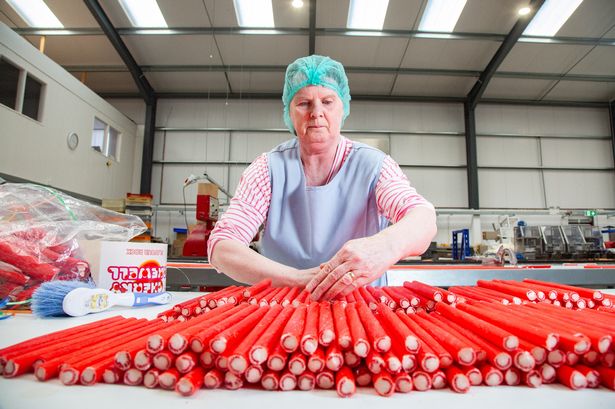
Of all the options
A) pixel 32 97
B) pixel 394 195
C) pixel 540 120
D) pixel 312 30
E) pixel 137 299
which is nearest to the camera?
pixel 137 299

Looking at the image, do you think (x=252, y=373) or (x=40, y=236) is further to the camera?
(x=40, y=236)

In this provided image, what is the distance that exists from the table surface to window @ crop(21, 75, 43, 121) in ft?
21.4

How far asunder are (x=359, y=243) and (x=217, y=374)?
50 centimetres

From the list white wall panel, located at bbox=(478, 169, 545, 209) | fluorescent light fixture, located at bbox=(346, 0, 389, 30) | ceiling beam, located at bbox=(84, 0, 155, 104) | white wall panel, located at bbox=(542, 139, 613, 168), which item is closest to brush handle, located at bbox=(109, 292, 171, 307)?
fluorescent light fixture, located at bbox=(346, 0, 389, 30)

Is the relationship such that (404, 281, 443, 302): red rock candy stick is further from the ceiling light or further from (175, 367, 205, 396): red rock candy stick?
the ceiling light

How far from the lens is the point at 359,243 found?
90 cm

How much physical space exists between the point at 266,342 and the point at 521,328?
0.35 m

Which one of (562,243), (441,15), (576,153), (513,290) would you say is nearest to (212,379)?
(513,290)

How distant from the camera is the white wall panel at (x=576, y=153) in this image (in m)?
8.27

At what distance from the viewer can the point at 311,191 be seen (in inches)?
58.4

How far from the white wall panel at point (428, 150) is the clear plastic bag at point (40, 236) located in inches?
300

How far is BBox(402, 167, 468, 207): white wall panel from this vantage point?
8.14 metres

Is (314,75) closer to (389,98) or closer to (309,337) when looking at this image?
(309,337)

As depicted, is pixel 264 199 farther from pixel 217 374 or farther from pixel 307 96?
pixel 217 374
